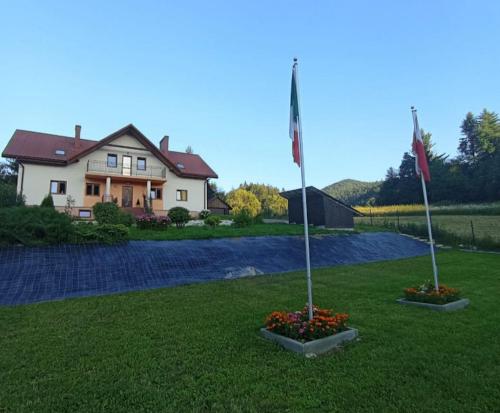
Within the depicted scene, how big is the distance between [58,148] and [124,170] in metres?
4.93

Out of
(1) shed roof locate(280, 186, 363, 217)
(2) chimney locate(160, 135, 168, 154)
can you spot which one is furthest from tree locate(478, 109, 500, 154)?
(2) chimney locate(160, 135, 168, 154)

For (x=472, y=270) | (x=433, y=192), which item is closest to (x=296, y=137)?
(x=472, y=270)

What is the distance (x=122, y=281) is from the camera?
7660mm

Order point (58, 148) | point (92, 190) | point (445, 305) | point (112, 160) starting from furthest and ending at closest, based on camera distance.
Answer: point (112, 160) → point (92, 190) → point (58, 148) → point (445, 305)

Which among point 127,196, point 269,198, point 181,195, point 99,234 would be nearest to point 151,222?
point 99,234

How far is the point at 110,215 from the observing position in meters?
13.7

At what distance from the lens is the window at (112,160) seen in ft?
73.6

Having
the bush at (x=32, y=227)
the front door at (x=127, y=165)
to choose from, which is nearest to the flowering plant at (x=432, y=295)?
the bush at (x=32, y=227)

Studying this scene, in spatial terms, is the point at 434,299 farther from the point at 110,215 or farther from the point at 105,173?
the point at 105,173

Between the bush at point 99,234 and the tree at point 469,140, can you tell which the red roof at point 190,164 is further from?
the tree at point 469,140

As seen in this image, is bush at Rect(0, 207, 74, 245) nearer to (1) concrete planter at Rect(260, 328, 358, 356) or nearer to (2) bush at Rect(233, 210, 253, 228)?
(1) concrete planter at Rect(260, 328, 358, 356)

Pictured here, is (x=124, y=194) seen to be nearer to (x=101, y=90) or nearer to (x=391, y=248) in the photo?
(x=101, y=90)

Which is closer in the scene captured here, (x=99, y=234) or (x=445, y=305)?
(x=445, y=305)

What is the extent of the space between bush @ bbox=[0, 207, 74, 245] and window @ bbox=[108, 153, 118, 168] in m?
13.4
